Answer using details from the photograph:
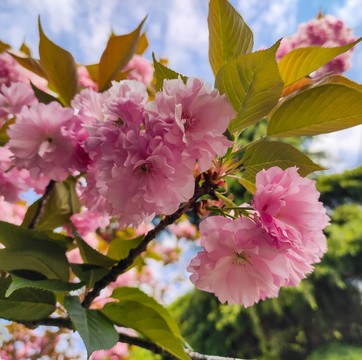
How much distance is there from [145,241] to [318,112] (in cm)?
26

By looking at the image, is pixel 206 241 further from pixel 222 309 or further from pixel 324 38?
pixel 222 309

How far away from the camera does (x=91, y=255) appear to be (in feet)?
1.62

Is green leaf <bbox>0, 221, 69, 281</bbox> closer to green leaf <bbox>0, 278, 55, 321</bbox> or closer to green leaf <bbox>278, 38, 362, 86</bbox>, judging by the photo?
green leaf <bbox>0, 278, 55, 321</bbox>

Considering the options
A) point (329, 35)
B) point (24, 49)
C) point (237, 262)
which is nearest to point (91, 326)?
point (237, 262)

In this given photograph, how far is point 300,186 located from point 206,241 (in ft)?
0.36

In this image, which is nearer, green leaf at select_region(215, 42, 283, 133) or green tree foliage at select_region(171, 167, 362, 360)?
green leaf at select_region(215, 42, 283, 133)

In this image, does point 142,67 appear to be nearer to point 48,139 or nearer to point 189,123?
point 48,139

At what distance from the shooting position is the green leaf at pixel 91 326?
392mm

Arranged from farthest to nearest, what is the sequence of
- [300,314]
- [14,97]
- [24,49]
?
[300,314] < [24,49] < [14,97]

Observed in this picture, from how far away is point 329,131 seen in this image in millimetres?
418

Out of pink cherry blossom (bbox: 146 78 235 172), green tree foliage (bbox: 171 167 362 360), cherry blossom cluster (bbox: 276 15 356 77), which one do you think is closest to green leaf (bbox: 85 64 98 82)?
pink cherry blossom (bbox: 146 78 235 172)

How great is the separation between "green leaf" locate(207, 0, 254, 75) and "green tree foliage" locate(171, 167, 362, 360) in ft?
15.8

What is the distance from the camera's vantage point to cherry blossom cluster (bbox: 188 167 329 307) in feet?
1.09

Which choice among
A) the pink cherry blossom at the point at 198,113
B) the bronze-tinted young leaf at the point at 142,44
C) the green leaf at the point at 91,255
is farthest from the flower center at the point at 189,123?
the bronze-tinted young leaf at the point at 142,44
